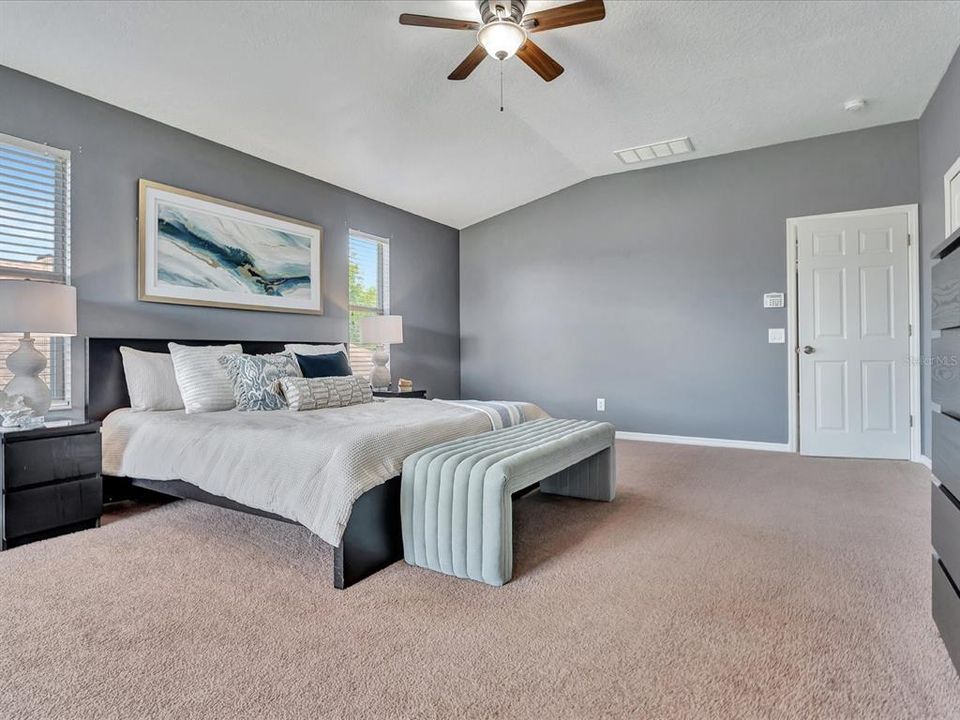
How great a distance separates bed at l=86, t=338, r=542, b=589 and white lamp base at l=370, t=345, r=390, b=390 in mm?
1658

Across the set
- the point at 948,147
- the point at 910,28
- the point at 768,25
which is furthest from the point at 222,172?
the point at 948,147

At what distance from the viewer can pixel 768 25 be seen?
315cm

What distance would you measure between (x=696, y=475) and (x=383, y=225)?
12.2 ft

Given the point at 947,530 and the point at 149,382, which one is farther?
the point at 149,382

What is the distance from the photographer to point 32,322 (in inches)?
103

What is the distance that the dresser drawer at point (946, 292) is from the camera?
56.2 inches

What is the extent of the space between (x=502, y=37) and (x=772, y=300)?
3.52 metres

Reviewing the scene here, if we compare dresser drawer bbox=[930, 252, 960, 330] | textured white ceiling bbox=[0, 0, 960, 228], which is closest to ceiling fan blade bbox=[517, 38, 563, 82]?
textured white ceiling bbox=[0, 0, 960, 228]

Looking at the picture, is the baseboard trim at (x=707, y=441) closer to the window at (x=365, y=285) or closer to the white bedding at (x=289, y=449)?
the window at (x=365, y=285)

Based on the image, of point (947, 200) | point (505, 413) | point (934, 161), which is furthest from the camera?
point (934, 161)

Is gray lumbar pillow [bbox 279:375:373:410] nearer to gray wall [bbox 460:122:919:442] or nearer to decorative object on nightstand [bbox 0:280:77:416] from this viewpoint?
decorative object on nightstand [bbox 0:280:77:416]

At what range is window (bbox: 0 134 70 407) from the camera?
2975 millimetres

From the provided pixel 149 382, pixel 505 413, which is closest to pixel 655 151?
pixel 505 413

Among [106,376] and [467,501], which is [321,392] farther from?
[467,501]
